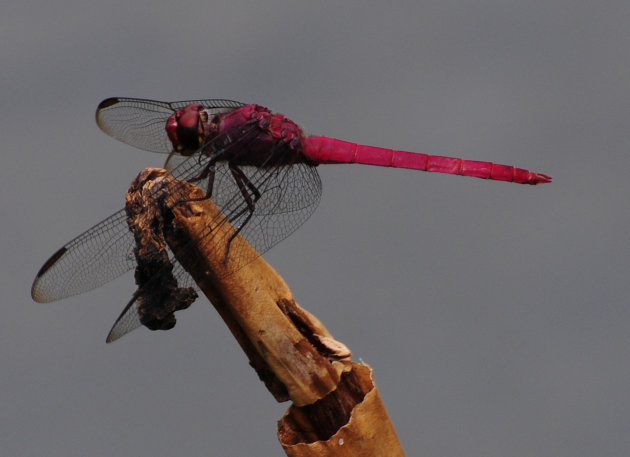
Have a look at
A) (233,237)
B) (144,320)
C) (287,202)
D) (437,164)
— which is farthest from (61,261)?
(437,164)

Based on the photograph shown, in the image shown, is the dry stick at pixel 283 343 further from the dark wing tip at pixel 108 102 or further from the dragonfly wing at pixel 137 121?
the dark wing tip at pixel 108 102

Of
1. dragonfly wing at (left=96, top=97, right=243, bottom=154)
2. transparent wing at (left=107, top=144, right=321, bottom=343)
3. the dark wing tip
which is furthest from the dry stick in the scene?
the dark wing tip

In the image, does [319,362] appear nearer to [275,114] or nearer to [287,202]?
[287,202]

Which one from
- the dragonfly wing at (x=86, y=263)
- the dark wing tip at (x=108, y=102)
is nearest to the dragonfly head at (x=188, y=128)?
the dark wing tip at (x=108, y=102)

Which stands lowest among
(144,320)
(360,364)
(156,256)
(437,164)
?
(360,364)

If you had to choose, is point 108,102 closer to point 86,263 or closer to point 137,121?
point 137,121

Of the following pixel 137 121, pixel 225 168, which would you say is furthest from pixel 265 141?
pixel 137 121

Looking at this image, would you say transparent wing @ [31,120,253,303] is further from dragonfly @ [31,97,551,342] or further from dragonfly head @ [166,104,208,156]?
dragonfly head @ [166,104,208,156]

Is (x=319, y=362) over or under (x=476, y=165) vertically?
under
